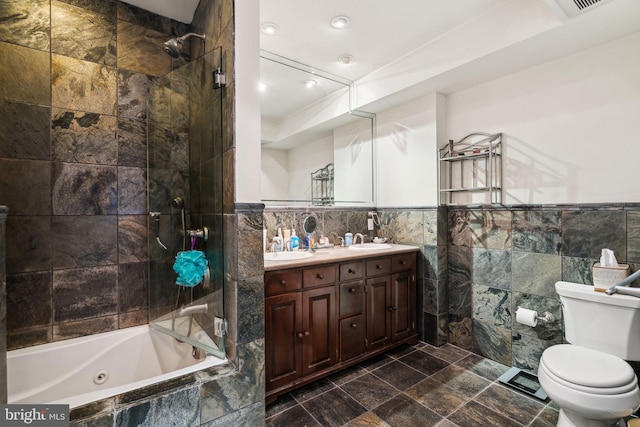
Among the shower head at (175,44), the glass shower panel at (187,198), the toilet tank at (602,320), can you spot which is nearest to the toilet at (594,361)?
the toilet tank at (602,320)

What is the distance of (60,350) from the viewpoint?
1635 millimetres

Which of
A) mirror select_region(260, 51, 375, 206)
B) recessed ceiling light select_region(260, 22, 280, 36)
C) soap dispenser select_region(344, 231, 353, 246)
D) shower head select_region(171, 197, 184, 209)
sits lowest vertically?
soap dispenser select_region(344, 231, 353, 246)

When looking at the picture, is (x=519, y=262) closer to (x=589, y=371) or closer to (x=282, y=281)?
(x=589, y=371)

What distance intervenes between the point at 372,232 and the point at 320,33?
6.32 feet

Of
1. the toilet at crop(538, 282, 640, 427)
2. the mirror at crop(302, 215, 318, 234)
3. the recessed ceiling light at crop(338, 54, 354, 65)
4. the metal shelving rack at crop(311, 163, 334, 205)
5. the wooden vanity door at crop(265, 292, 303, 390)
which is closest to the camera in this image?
the toilet at crop(538, 282, 640, 427)

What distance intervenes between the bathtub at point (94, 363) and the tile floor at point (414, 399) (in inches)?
28.1

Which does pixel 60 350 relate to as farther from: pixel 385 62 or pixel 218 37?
pixel 385 62

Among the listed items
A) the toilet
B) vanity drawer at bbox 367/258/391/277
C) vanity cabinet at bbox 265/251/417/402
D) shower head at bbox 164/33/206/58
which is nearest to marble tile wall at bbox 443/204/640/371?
the toilet

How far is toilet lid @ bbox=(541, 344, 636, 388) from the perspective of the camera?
1.35 m

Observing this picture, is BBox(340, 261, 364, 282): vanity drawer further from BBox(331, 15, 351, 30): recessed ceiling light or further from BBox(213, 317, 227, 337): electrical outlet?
BBox(331, 15, 351, 30): recessed ceiling light

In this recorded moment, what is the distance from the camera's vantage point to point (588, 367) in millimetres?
1446

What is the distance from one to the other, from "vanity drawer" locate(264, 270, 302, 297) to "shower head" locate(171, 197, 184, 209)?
717 mm

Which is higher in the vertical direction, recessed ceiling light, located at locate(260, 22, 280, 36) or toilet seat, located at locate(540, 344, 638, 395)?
recessed ceiling light, located at locate(260, 22, 280, 36)

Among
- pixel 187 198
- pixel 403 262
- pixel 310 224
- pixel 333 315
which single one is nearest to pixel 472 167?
pixel 403 262
